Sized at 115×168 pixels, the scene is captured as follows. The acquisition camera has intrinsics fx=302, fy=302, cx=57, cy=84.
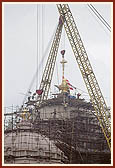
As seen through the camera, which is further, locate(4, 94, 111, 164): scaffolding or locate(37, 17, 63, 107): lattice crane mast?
locate(37, 17, 63, 107): lattice crane mast

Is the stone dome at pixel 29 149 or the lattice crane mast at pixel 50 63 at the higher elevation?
the lattice crane mast at pixel 50 63

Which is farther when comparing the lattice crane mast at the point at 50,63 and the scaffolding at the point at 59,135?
the lattice crane mast at the point at 50,63

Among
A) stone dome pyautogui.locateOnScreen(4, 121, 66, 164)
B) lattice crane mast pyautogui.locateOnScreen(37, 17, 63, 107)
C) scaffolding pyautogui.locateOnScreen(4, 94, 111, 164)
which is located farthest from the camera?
lattice crane mast pyautogui.locateOnScreen(37, 17, 63, 107)

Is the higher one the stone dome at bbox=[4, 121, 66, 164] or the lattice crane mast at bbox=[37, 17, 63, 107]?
the lattice crane mast at bbox=[37, 17, 63, 107]

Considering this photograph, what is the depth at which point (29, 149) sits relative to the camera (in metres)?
33.2

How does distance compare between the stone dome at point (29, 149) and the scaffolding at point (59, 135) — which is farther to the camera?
the scaffolding at point (59, 135)

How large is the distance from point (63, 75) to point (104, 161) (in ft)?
71.2

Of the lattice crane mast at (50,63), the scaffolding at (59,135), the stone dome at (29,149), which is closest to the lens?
the stone dome at (29,149)

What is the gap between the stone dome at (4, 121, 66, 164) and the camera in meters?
32.7

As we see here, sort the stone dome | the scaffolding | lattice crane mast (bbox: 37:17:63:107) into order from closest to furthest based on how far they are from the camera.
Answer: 1. the stone dome
2. the scaffolding
3. lattice crane mast (bbox: 37:17:63:107)

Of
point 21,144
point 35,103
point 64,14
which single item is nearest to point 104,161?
point 21,144

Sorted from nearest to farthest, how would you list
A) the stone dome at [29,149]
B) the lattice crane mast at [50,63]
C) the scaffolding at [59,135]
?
the stone dome at [29,149]
the scaffolding at [59,135]
the lattice crane mast at [50,63]

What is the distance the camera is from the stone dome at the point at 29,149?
32.7m

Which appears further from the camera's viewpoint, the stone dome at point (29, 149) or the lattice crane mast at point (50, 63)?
the lattice crane mast at point (50, 63)
